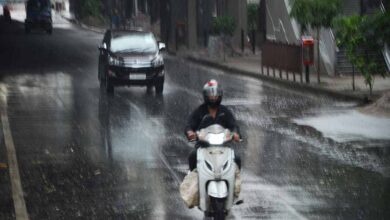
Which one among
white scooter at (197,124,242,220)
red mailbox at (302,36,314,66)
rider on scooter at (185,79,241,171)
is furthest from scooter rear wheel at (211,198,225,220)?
red mailbox at (302,36,314,66)

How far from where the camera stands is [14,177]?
46.7 feet

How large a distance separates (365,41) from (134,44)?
721 centimetres

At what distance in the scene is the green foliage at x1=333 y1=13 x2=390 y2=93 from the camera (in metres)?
23.8

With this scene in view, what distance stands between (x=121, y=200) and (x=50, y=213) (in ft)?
3.56

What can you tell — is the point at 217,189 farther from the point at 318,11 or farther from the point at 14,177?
the point at 318,11

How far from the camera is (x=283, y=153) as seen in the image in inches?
642

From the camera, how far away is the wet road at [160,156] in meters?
11.9

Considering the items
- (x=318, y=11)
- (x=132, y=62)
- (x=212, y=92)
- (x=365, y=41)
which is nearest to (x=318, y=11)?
(x=318, y=11)

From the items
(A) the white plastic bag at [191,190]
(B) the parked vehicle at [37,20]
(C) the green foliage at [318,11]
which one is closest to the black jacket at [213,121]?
(A) the white plastic bag at [191,190]

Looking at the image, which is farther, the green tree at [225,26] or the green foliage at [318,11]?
the green tree at [225,26]

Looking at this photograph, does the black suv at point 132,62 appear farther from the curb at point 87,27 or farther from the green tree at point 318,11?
the curb at point 87,27

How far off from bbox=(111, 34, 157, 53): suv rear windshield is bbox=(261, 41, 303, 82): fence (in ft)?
15.2

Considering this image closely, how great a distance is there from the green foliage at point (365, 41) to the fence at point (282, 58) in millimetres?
4603

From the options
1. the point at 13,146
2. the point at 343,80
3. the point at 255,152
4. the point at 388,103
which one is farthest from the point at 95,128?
the point at 343,80
